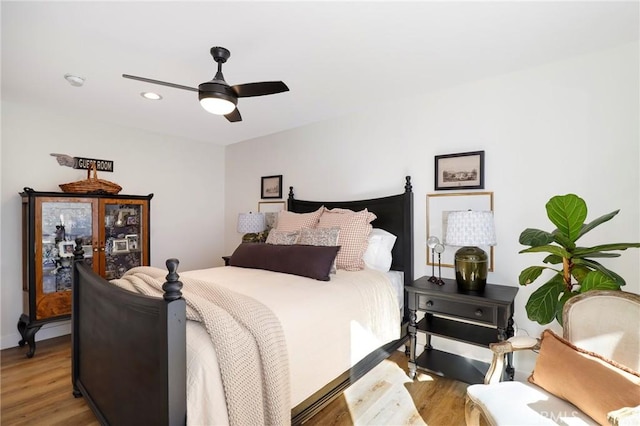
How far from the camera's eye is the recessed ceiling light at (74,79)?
243 cm

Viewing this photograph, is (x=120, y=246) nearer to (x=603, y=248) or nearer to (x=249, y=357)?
(x=249, y=357)

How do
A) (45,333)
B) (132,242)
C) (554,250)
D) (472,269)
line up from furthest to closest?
(132,242), (45,333), (472,269), (554,250)

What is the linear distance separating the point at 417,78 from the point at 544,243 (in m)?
1.55

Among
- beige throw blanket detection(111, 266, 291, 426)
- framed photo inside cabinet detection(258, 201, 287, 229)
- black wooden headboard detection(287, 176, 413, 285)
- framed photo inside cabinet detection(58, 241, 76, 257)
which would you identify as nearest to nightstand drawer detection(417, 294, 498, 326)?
black wooden headboard detection(287, 176, 413, 285)

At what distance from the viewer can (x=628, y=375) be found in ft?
3.92

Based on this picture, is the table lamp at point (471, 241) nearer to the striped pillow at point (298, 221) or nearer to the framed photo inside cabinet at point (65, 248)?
the striped pillow at point (298, 221)

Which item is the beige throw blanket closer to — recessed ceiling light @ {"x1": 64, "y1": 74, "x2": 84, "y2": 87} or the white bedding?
the white bedding

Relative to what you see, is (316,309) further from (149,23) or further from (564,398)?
(149,23)

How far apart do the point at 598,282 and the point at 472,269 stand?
0.73 metres

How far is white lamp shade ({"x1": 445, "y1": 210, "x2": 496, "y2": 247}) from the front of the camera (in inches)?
85.7

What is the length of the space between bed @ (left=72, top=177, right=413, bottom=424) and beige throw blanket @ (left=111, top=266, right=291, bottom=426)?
14cm

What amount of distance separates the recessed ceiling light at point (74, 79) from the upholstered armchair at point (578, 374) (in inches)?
134

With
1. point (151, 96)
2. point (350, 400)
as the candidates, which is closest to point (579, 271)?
point (350, 400)

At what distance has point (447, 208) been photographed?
2.74 m
